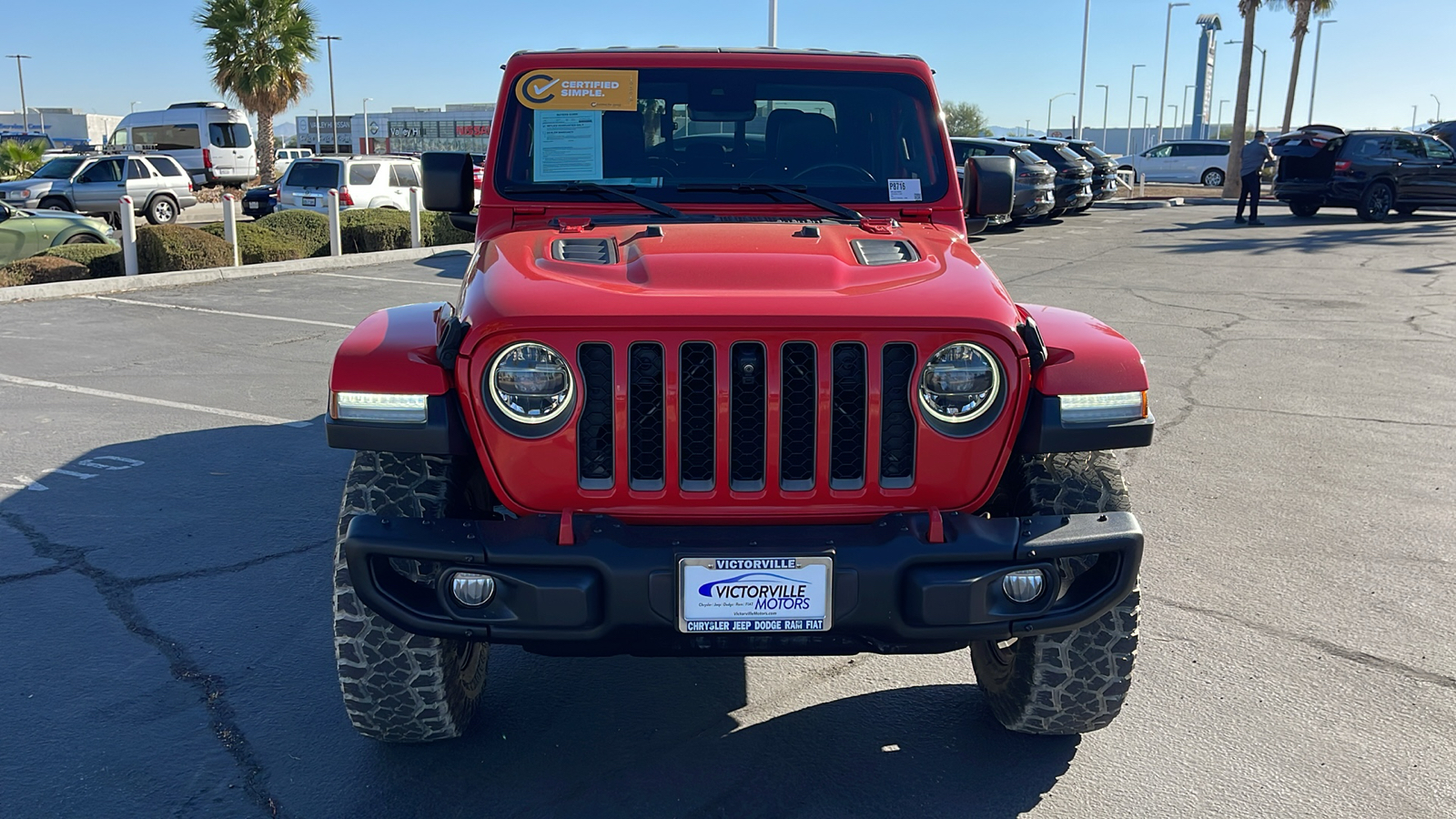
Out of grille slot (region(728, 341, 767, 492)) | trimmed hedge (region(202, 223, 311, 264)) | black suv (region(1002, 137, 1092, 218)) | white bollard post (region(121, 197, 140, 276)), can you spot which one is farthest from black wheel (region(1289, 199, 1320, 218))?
grille slot (region(728, 341, 767, 492))

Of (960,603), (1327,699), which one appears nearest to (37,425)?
(960,603)

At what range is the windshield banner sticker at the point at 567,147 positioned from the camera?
12.8ft

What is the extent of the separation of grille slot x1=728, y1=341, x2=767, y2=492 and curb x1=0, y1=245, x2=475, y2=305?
469 inches

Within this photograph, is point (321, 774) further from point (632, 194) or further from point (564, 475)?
point (632, 194)

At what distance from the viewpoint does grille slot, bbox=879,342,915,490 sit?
8.91ft

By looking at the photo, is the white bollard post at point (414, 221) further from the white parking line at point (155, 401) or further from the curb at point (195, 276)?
the white parking line at point (155, 401)

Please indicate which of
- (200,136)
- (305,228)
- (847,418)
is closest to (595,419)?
(847,418)

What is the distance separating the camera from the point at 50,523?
5.04 metres

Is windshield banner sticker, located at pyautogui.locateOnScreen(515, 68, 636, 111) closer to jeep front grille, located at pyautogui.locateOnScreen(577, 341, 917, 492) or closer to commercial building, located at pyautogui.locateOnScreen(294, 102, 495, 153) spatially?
jeep front grille, located at pyautogui.locateOnScreen(577, 341, 917, 492)

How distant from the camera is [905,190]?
3957 millimetres

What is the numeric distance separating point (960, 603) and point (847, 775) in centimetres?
79

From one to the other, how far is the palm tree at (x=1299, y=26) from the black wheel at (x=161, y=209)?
32.4m

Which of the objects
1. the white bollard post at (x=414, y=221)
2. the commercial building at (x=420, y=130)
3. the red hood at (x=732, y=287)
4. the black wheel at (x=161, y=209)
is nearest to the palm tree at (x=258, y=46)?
the black wheel at (x=161, y=209)

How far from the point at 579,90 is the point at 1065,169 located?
21031mm
